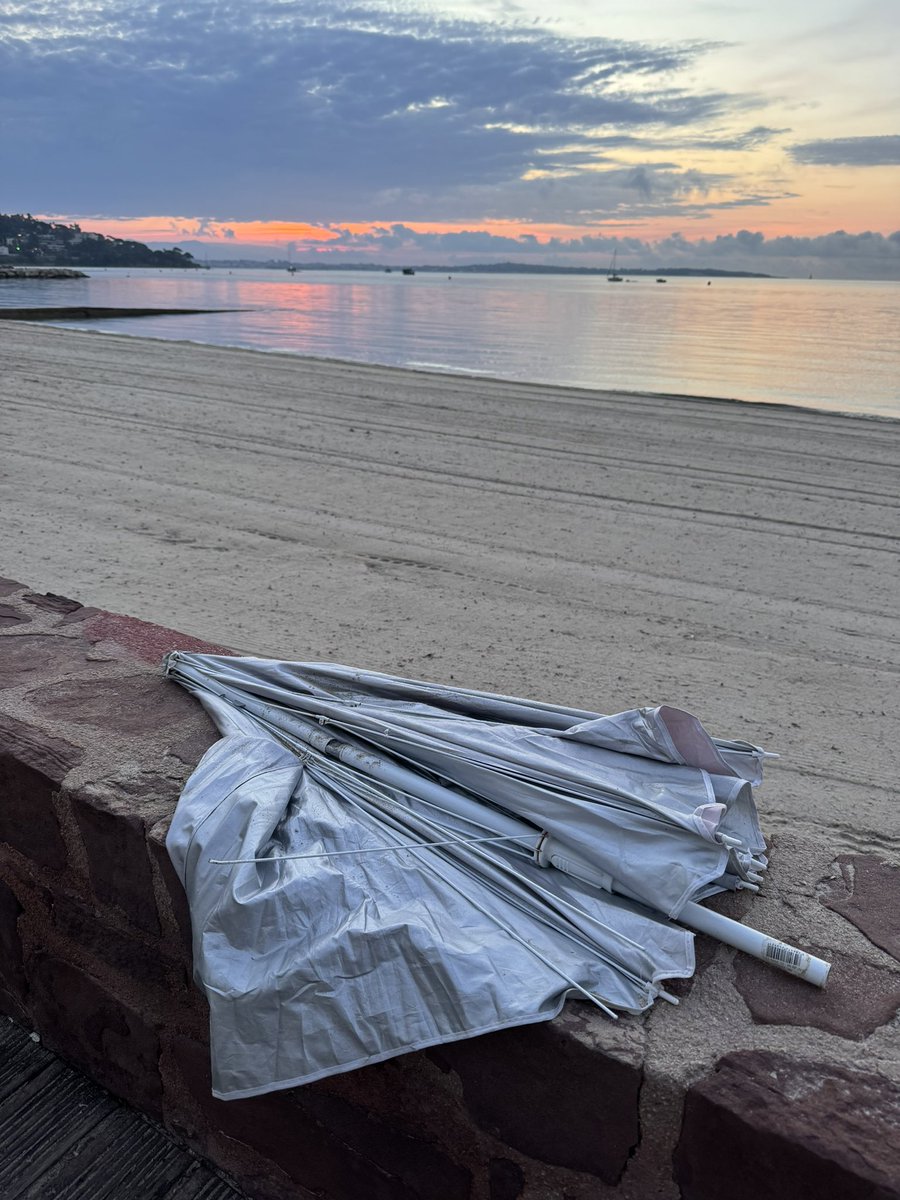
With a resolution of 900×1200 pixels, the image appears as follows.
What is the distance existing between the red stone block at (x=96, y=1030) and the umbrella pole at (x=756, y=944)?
1.35 metres

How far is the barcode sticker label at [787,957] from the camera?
1.74 m

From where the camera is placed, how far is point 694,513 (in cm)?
782

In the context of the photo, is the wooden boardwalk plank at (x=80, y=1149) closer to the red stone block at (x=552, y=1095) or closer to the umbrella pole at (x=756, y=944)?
the red stone block at (x=552, y=1095)

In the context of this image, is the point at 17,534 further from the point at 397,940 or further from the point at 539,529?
the point at 397,940

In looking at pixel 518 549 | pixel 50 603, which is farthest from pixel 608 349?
pixel 50 603

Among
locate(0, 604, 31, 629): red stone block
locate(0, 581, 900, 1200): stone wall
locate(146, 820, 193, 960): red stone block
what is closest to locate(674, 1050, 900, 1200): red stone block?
locate(0, 581, 900, 1200): stone wall

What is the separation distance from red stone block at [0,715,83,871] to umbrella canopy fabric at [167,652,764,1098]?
0.38 metres

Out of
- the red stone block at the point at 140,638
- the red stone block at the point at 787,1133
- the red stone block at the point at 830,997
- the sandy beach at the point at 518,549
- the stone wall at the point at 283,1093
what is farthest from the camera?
the sandy beach at the point at 518,549

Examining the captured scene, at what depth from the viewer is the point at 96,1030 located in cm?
241

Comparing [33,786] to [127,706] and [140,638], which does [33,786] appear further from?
[140,638]

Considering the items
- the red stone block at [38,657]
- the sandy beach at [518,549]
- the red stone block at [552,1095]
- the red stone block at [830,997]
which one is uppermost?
the red stone block at [38,657]

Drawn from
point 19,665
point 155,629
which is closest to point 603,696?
point 155,629

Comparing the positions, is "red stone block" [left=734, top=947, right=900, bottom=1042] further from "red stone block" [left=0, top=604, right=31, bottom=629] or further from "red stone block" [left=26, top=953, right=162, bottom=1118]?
"red stone block" [left=0, top=604, right=31, bottom=629]

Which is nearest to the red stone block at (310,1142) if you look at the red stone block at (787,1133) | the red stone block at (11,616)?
the red stone block at (787,1133)
